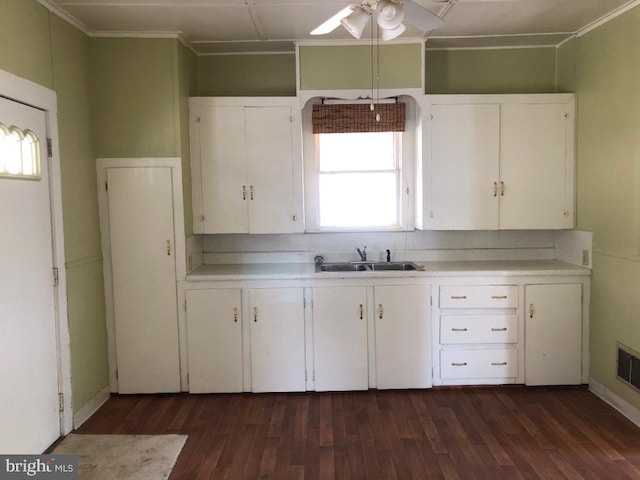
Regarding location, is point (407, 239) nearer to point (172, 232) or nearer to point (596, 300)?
point (596, 300)

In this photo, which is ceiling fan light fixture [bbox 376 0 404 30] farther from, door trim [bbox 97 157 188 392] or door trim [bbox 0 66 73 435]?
door trim [bbox 0 66 73 435]

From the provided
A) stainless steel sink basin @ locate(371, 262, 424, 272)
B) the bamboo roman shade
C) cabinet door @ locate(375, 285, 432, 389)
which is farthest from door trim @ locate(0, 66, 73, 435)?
stainless steel sink basin @ locate(371, 262, 424, 272)

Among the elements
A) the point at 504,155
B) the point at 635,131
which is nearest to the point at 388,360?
the point at 504,155

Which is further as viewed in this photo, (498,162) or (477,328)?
(498,162)

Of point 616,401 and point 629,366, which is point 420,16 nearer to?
point 629,366

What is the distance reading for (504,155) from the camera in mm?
3650

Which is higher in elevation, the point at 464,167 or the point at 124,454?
the point at 464,167

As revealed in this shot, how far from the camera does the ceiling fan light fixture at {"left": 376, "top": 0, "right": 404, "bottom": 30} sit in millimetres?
2180

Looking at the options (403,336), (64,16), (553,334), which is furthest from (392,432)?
(64,16)

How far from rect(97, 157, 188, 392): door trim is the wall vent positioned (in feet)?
9.97

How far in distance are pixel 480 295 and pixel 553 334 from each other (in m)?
0.63

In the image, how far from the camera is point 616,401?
126 inches

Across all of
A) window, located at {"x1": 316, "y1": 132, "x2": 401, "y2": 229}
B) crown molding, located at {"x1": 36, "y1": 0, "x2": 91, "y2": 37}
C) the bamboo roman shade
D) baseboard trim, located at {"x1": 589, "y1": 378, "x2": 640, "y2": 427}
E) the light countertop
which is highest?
crown molding, located at {"x1": 36, "y1": 0, "x2": 91, "y2": 37}

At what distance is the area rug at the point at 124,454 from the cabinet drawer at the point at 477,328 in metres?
1.97
